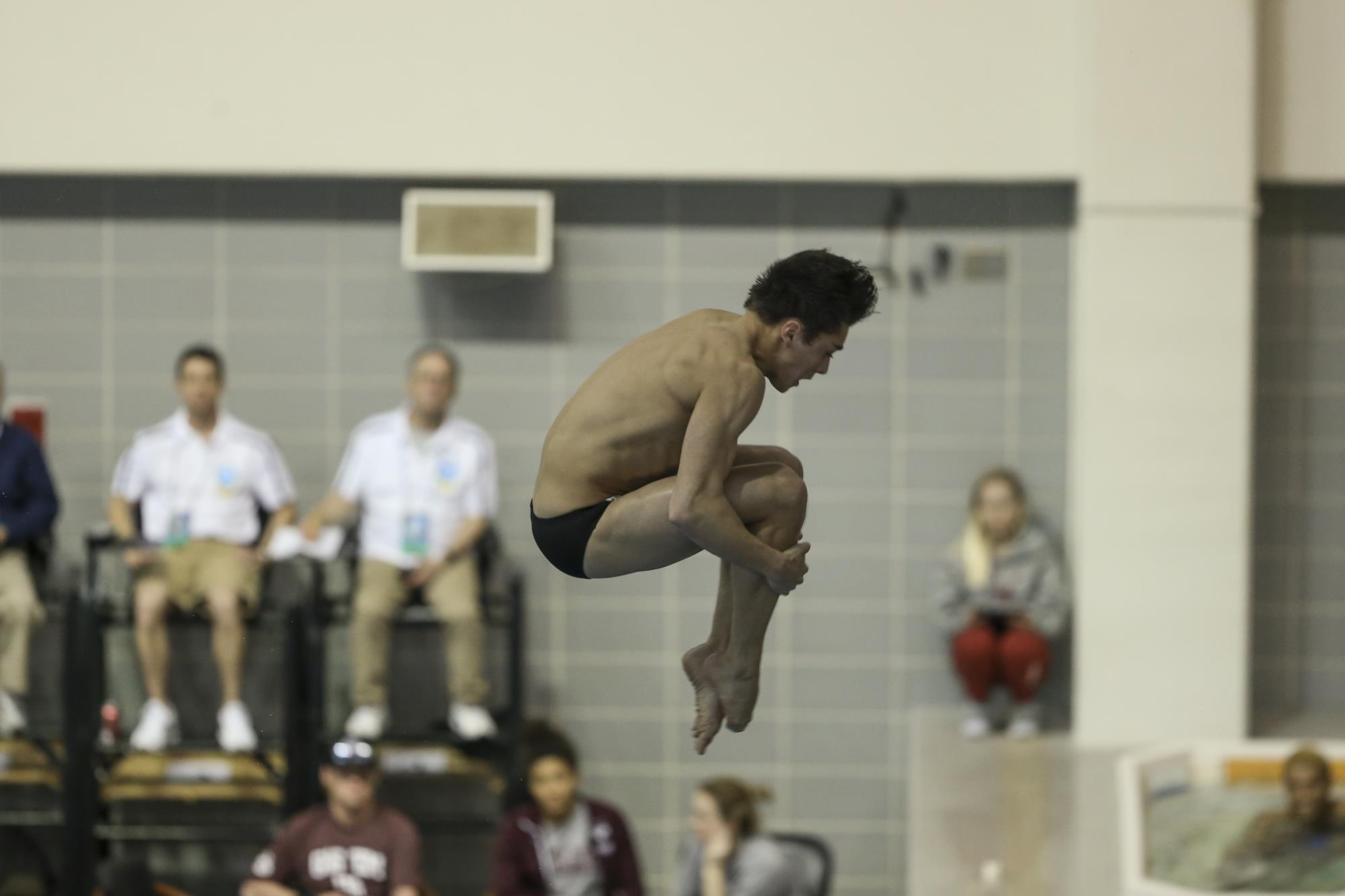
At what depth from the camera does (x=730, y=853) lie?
17.4 feet

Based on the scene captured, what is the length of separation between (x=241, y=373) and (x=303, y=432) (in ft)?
1.07

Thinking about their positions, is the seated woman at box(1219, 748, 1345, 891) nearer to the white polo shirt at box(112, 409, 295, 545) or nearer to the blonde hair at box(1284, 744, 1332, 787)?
the blonde hair at box(1284, 744, 1332, 787)

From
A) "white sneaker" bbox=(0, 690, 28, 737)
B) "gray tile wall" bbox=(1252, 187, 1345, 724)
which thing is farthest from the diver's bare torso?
"gray tile wall" bbox=(1252, 187, 1345, 724)

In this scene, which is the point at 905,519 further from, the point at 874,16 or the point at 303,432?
the point at 303,432

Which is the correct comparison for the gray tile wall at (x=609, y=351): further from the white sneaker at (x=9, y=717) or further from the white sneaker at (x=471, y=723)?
the white sneaker at (x=9, y=717)

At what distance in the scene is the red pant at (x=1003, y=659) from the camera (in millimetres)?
6035

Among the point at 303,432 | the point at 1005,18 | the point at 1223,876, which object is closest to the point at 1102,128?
the point at 1005,18

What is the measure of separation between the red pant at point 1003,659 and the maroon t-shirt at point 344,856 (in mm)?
2069

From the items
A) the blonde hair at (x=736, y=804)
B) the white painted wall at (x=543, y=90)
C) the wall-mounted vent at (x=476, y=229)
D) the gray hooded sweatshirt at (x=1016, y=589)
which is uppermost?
the white painted wall at (x=543, y=90)

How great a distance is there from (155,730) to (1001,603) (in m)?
3.06

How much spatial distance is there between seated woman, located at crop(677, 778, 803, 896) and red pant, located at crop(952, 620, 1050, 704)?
1053 mm

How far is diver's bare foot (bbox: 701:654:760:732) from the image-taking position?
97.2 inches

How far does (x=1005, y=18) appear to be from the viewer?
5969mm

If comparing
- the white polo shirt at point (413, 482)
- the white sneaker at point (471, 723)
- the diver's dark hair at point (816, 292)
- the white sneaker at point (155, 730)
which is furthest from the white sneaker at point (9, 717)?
the diver's dark hair at point (816, 292)
